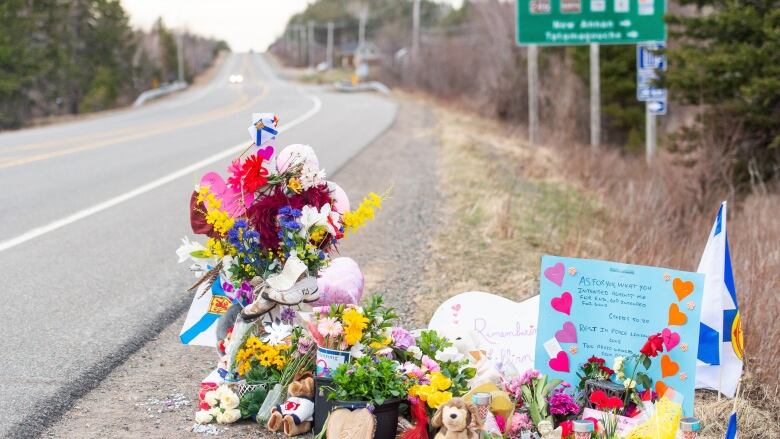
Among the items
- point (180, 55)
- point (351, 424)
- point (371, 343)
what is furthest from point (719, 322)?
point (180, 55)

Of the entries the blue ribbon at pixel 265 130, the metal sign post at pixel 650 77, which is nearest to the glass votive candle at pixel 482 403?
the blue ribbon at pixel 265 130

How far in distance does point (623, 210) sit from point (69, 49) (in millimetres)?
40900

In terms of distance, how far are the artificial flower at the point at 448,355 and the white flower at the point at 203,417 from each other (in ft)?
3.27

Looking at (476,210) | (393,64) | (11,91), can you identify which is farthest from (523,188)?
(393,64)

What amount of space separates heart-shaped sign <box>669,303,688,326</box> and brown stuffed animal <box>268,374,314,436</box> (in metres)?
1.53

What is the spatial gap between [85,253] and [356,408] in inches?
168

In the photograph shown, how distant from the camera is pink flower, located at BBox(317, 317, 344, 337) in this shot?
3963 mm

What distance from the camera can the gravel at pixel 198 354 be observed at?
13.2 feet

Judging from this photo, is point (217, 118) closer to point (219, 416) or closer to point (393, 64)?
point (219, 416)

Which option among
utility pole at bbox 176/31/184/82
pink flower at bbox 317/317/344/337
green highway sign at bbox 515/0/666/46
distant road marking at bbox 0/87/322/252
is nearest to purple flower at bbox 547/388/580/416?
pink flower at bbox 317/317/344/337

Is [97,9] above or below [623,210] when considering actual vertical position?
above

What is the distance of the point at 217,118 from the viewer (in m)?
24.0

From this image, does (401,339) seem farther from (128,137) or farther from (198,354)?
(128,137)

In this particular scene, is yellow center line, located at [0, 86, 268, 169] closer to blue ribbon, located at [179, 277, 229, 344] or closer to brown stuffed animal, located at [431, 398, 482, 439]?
blue ribbon, located at [179, 277, 229, 344]
